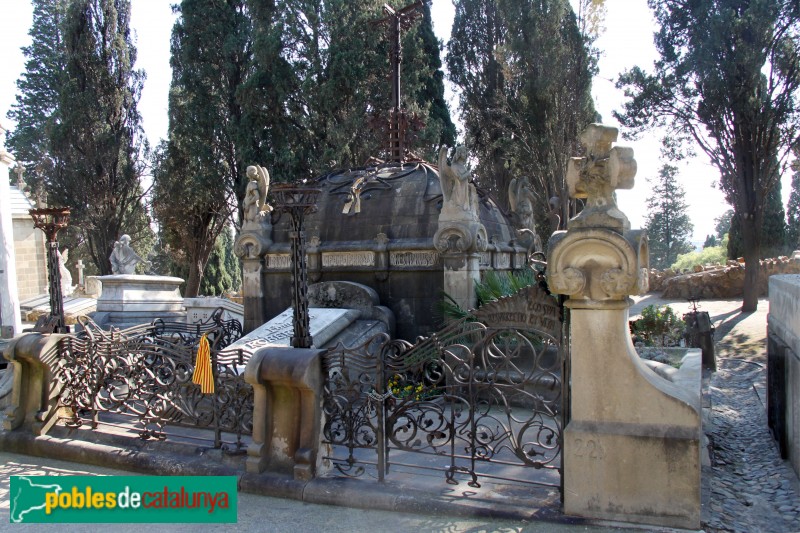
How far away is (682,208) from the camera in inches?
1719

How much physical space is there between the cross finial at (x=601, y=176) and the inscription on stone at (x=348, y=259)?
5893 millimetres

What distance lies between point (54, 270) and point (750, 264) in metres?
17.1

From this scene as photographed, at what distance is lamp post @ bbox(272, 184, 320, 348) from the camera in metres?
5.02

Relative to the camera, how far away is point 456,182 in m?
9.00

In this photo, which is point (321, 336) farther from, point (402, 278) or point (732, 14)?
point (732, 14)

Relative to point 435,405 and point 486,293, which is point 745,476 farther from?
point 486,293

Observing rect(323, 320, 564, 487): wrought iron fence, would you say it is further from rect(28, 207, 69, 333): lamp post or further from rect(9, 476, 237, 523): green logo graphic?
Answer: rect(28, 207, 69, 333): lamp post

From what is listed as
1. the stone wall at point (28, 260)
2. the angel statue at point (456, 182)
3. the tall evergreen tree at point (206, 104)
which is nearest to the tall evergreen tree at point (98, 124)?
the stone wall at point (28, 260)

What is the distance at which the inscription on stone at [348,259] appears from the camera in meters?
9.78

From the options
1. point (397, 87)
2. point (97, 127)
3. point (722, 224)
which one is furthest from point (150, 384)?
point (722, 224)

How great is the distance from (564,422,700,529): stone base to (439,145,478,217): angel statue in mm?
5476

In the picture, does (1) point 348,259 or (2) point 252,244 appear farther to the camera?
(2) point 252,244

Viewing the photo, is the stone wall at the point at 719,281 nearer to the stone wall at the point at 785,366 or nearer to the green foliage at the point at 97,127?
the stone wall at the point at 785,366

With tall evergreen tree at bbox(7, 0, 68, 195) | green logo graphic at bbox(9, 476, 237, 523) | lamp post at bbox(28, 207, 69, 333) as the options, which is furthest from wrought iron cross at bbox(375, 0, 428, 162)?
tall evergreen tree at bbox(7, 0, 68, 195)
